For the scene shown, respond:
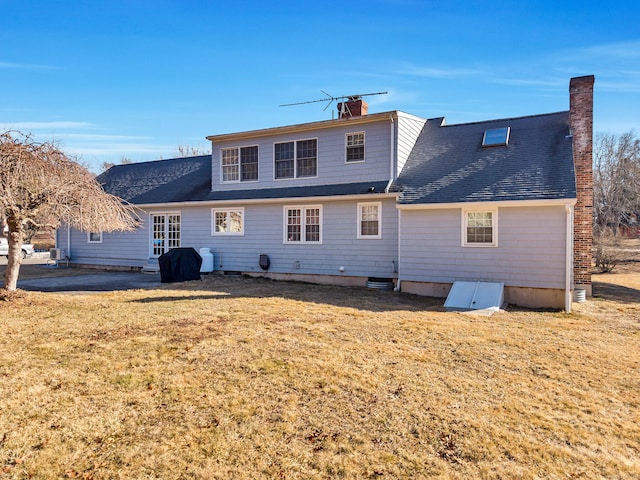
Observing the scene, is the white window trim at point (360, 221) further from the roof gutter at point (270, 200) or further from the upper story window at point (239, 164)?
the upper story window at point (239, 164)

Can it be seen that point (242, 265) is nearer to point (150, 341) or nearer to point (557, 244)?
point (150, 341)

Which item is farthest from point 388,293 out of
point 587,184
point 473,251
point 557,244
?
point 587,184

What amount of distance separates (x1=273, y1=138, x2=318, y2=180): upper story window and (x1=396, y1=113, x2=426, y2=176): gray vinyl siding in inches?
115

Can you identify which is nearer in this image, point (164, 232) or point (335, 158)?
point (335, 158)

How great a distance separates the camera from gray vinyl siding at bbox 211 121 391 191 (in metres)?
13.3

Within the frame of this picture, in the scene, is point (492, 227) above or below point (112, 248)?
above

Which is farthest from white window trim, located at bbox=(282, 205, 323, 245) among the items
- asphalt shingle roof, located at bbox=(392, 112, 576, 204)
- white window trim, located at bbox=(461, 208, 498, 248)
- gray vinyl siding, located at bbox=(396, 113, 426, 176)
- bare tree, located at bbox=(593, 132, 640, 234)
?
bare tree, located at bbox=(593, 132, 640, 234)

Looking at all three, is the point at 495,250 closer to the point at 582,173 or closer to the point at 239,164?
the point at 582,173

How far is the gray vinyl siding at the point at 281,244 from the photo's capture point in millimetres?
12820

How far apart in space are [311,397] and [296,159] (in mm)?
11398

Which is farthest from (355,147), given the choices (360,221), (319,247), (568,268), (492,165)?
(568,268)

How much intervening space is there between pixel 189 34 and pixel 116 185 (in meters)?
10.4

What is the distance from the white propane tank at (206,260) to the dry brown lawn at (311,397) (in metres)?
6.82

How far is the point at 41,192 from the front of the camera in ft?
28.9
